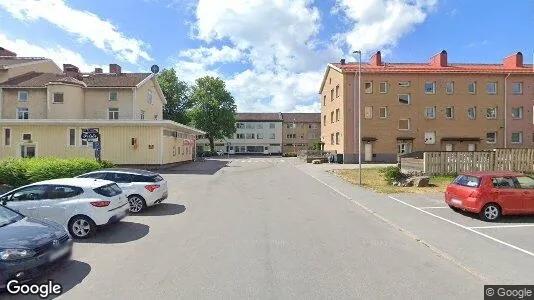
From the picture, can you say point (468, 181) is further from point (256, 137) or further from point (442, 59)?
point (256, 137)

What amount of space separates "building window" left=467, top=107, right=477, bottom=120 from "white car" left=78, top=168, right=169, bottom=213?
1510 inches

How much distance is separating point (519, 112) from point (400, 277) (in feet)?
143

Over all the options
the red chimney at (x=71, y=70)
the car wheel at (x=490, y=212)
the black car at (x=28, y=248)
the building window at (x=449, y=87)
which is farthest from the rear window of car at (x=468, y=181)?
the red chimney at (x=71, y=70)

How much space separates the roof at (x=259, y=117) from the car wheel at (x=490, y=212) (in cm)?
7636

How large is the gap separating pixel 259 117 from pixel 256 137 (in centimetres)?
495

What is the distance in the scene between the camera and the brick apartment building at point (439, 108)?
132ft

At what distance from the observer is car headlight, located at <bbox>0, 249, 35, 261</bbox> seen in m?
5.35

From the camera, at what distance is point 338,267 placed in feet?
21.6

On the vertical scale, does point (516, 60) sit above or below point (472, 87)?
above

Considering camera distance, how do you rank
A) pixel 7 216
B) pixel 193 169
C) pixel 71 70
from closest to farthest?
pixel 7 216 → pixel 193 169 → pixel 71 70

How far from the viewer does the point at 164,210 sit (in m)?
12.5

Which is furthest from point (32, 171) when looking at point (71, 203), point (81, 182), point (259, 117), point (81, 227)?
point (259, 117)

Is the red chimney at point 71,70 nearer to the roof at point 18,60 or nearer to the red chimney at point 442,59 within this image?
the roof at point 18,60

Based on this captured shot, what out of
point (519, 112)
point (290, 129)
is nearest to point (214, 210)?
point (519, 112)
